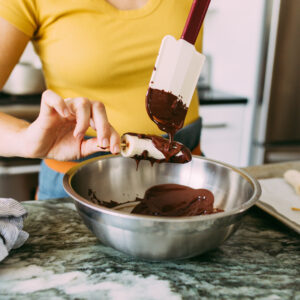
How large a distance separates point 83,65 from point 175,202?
1.47ft

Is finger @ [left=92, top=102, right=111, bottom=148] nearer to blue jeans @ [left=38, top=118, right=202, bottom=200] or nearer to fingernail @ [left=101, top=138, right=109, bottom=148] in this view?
fingernail @ [left=101, top=138, right=109, bottom=148]

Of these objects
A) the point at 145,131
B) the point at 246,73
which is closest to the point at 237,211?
the point at 145,131

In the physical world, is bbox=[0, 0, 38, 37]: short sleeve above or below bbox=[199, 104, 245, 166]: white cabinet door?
above

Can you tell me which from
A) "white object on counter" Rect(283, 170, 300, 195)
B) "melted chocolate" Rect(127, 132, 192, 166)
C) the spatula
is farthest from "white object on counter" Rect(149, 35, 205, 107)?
"white object on counter" Rect(283, 170, 300, 195)

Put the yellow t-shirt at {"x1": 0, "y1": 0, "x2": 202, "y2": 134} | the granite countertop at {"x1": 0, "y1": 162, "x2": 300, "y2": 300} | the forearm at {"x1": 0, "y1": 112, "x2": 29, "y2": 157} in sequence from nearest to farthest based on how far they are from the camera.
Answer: the granite countertop at {"x1": 0, "y1": 162, "x2": 300, "y2": 300}, the forearm at {"x1": 0, "y1": 112, "x2": 29, "y2": 157}, the yellow t-shirt at {"x1": 0, "y1": 0, "x2": 202, "y2": 134}

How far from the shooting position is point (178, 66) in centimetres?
73

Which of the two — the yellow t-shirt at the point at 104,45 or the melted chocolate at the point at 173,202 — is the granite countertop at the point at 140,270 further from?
the yellow t-shirt at the point at 104,45

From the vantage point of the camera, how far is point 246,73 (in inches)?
92.3

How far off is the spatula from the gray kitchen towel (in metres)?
0.35

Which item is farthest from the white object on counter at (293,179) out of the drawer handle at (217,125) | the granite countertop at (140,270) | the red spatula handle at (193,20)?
the drawer handle at (217,125)

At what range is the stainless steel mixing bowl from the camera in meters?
0.59

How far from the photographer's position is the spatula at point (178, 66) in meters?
0.73

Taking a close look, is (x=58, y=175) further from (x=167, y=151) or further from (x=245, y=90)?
(x=245, y=90)

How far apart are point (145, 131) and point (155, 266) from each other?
0.52 m
